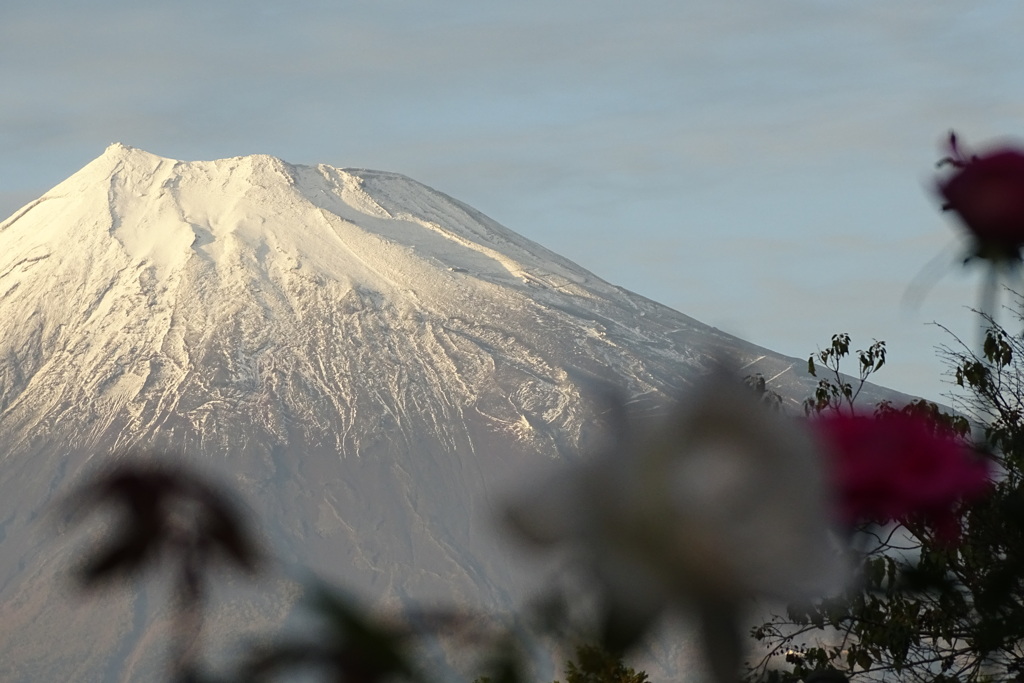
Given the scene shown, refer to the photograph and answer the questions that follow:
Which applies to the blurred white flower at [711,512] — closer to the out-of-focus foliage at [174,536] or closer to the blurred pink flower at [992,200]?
the out-of-focus foliage at [174,536]

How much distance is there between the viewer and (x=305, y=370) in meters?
185

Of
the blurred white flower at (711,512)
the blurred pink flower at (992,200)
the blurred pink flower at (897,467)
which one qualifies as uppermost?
the blurred pink flower at (992,200)

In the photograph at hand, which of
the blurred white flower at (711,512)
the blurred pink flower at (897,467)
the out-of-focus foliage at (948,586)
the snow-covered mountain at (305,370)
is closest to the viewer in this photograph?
the blurred white flower at (711,512)

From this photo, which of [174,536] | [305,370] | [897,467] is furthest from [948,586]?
[305,370]

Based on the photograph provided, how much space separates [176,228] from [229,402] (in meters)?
28.1

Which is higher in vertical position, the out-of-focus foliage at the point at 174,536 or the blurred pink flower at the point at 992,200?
the blurred pink flower at the point at 992,200

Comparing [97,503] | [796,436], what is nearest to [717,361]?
[796,436]

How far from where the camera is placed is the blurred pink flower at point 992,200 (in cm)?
131

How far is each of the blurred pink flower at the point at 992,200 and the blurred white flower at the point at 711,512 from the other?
898 millimetres

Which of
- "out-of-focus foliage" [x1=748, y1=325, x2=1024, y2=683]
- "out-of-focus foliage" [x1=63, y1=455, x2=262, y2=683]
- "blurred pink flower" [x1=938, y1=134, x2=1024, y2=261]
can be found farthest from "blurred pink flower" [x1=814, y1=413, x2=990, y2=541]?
"out-of-focus foliage" [x1=63, y1=455, x2=262, y2=683]

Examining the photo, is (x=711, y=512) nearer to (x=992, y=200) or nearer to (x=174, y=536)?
(x=174, y=536)

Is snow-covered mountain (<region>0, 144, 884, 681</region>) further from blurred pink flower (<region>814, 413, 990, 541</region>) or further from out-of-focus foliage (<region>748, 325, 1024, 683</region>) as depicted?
blurred pink flower (<region>814, 413, 990, 541</region>)

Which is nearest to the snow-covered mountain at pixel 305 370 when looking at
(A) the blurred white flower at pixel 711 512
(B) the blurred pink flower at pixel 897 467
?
(B) the blurred pink flower at pixel 897 467

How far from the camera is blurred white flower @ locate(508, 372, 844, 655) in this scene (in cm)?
44
